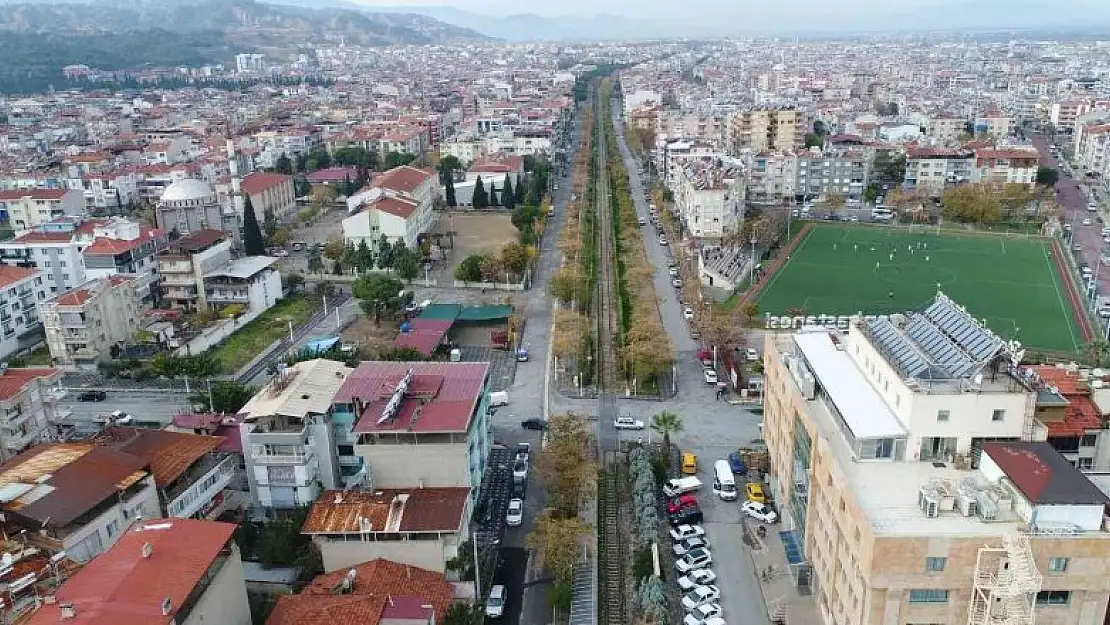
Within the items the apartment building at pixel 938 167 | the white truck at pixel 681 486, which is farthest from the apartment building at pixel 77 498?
the apartment building at pixel 938 167

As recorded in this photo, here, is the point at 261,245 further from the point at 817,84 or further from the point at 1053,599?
the point at 817,84

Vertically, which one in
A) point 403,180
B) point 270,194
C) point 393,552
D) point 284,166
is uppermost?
point 403,180

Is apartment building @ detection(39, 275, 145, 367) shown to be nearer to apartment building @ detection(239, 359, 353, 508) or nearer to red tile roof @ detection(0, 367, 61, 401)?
red tile roof @ detection(0, 367, 61, 401)

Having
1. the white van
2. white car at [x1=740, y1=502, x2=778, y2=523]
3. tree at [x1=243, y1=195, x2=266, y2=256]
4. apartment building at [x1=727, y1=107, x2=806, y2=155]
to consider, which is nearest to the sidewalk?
white car at [x1=740, y1=502, x2=778, y2=523]

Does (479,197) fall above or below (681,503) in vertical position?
above

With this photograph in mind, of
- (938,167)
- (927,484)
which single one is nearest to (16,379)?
(927,484)

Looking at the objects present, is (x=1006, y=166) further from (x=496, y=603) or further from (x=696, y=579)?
(x=496, y=603)

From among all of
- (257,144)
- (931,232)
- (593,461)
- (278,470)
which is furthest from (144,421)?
(257,144)
